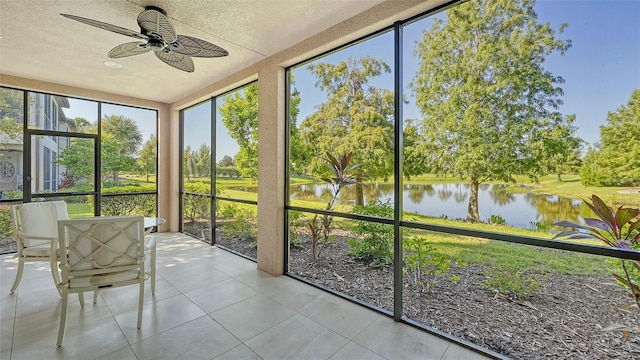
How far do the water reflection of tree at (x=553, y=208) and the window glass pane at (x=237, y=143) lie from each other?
3278 millimetres

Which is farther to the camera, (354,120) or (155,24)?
(354,120)

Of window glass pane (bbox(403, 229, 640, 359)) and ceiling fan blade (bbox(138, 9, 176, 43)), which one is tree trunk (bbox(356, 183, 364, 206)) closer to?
window glass pane (bbox(403, 229, 640, 359))

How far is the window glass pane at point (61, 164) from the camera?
A: 14.5 feet

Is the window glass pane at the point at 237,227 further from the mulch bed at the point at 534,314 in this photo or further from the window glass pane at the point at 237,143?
the mulch bed at the point at 534,314

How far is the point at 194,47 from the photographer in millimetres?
2424

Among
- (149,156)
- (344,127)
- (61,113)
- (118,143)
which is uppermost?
(61,113)

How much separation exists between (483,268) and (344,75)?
7.54ft

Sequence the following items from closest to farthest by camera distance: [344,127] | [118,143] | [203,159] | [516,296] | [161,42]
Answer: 1. [516,296]
2. [161,42]
3. [344,127]
4. [203,159]
5. [118,143]

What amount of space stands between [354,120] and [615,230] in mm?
2111

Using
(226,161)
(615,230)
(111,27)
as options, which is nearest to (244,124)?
(226,161)

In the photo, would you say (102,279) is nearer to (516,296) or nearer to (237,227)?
(237,227)

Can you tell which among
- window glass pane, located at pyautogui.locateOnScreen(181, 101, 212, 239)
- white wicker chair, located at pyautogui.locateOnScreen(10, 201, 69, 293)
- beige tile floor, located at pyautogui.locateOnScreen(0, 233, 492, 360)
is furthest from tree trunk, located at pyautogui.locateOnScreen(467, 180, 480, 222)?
window glass pane, located at pyautogui.locateOnScreen(181, 101, 212, 239)

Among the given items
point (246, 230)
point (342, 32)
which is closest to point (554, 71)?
point (342, 32)

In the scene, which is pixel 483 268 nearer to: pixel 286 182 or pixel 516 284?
pixel 516 284
